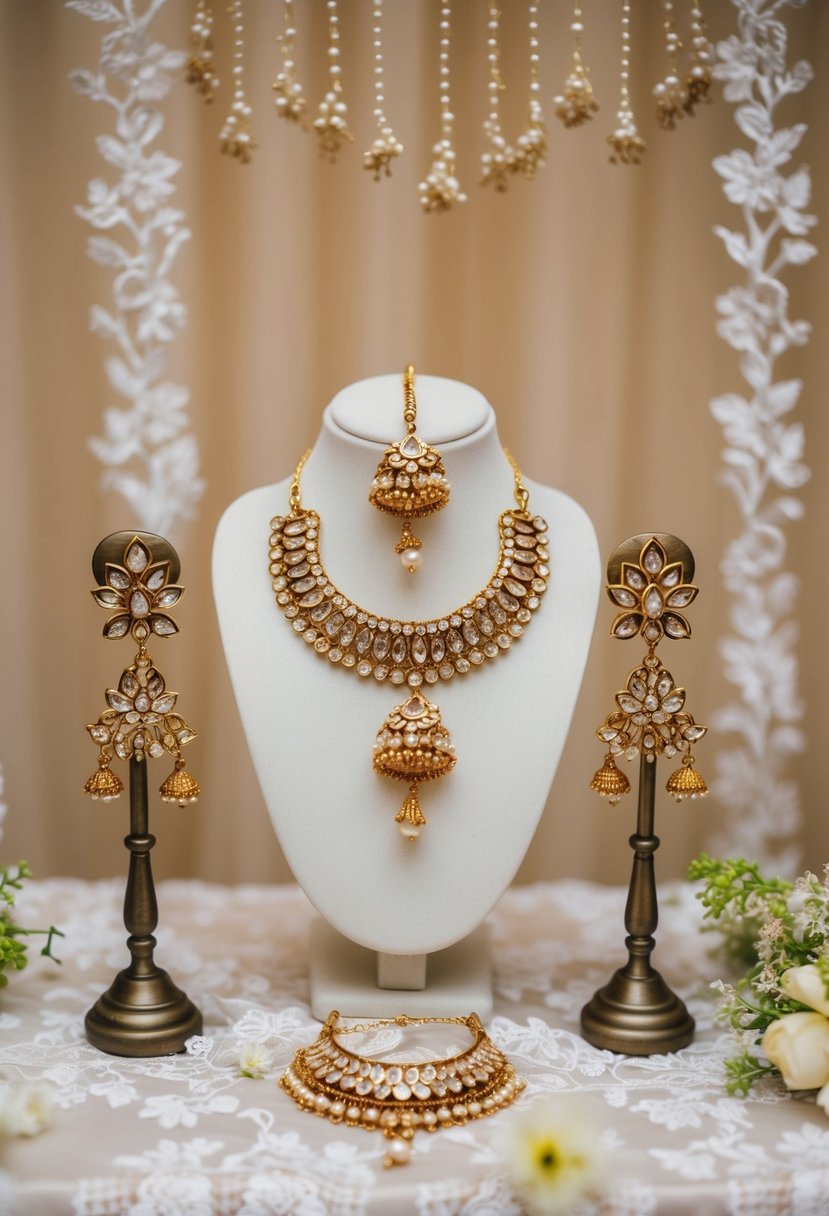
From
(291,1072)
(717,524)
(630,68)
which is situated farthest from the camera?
(717,524)

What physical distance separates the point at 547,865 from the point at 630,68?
1147 mm

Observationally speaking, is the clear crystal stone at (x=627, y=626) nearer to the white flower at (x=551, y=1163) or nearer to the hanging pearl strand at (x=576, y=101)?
the white flower at (x=551, y=1163)

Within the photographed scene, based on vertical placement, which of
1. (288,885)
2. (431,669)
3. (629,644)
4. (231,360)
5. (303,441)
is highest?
(231,360)

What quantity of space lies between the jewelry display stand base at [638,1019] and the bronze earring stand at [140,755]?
430 millimetres

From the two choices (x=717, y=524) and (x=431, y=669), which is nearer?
(x=431, y=669)

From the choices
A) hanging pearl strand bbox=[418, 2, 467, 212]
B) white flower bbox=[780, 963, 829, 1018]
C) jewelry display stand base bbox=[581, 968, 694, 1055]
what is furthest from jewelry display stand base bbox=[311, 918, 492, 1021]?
hanging pearl strand bbox=[418, 2, 467, 212]

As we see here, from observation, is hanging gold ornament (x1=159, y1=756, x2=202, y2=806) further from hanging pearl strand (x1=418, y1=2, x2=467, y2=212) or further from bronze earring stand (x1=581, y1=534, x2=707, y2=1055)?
hanging pearl strand (x1=418, y1=2, x2=467, y2=212)

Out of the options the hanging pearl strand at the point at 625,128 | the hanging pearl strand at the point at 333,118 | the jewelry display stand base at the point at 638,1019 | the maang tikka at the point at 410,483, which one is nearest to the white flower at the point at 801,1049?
the jewelry display stand base at the point at 638,1019

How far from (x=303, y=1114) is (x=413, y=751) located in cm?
36

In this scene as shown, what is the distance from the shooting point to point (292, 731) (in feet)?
4.28

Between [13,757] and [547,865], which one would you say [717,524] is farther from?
[13,757]

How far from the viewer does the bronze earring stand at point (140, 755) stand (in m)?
1.26

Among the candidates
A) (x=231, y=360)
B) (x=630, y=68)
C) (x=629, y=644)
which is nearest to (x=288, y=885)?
(x=629, y=644)

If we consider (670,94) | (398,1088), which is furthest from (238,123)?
(398,1088)
